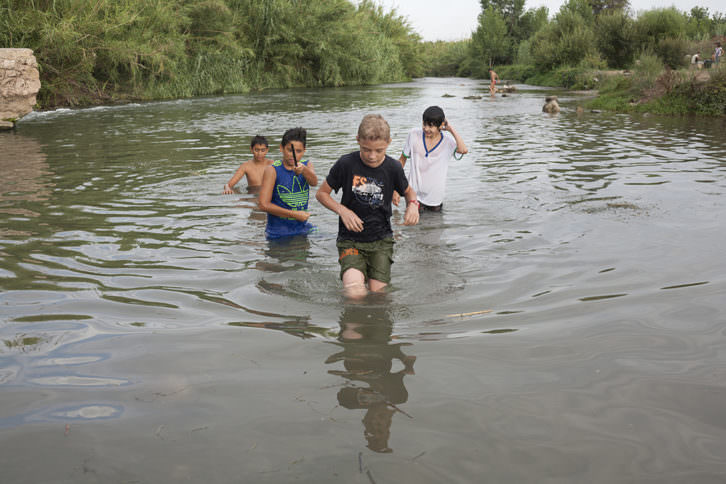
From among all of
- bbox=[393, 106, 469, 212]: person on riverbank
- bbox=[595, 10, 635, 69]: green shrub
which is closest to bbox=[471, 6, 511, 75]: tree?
bbox=[595, 10, 635, 69]: green shrub

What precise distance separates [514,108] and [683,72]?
667 centimetres

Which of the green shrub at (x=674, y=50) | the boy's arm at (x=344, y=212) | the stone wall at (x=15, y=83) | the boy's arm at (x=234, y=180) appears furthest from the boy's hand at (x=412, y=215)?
the green shrub at (x=674, y=50)

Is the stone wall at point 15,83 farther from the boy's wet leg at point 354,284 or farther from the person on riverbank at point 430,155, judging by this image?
the boy's wet leg at point 354,284

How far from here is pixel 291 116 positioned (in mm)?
21453

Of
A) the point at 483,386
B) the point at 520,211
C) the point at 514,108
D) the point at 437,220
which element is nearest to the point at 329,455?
the point at 483,386

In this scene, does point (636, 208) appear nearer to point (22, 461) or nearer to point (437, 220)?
point (437, 220)

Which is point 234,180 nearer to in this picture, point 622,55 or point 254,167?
point 254,167

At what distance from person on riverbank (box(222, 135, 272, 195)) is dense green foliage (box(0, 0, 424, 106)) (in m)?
18.2

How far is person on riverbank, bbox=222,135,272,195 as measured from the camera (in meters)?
8.17

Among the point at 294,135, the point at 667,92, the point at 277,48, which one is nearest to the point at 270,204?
the point at 294,135

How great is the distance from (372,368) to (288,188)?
123 inches

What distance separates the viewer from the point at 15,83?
17.8 m

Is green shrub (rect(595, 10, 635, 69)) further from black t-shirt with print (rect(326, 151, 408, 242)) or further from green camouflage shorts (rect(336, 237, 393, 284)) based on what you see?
green camouflage shorts (rect(336, 237, 393, 284))

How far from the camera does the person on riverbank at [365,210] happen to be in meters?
4.52
